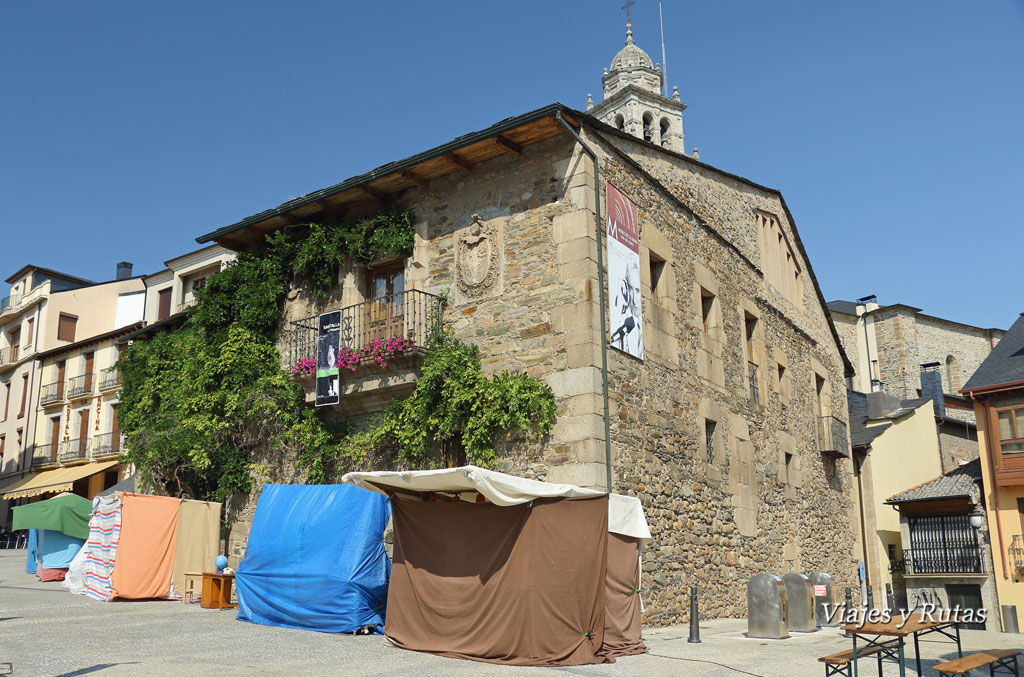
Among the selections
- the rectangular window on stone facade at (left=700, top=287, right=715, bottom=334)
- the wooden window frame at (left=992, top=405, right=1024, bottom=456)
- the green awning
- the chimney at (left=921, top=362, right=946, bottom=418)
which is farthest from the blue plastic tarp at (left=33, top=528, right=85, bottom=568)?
the chimney at (left=921, top=362, right=946, bottom=418)

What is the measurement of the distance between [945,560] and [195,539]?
56.4 ft

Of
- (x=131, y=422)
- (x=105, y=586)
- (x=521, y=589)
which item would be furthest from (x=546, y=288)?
(x=131, y=422)

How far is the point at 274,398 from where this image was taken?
15000 millimetres

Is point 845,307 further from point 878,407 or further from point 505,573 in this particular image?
point 505,573

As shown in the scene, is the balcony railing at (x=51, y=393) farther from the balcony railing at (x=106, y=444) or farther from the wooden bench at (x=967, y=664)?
the wooden bench at (x=967, y=664)

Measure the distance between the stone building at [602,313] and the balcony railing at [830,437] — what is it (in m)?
3.41

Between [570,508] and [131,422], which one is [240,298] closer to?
[131,422]

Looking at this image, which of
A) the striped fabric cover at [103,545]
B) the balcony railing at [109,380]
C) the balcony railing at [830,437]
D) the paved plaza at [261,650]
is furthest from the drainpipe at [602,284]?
the balcony railing at [109,380]

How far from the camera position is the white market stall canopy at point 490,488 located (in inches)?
346

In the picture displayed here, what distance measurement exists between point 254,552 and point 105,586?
4182 mm

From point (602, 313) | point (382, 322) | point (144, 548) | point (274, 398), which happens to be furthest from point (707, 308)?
point (144, 548)

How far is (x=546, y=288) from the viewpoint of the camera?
12.4 metres

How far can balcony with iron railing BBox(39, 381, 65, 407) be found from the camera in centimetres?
3312

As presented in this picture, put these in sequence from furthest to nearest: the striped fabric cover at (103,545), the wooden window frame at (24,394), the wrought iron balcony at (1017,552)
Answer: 1. the wooden window frame at (24,394)
2. the wrought iron balcony at (1017,552)
3. the striped fabric cover at (103,545)
